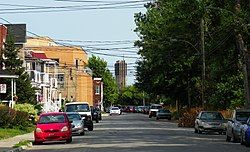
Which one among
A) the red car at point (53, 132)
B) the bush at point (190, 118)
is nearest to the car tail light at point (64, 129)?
the red car at point (53, 132)

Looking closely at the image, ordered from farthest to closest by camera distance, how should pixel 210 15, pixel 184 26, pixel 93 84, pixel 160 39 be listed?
pixel 93 84, pixel 160 39, pixel 184 26, pixel 210 15

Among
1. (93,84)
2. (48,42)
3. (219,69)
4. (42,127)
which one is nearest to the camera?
(42,127)

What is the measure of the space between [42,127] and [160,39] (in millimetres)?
33714

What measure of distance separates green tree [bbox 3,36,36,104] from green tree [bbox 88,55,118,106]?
10628 cm

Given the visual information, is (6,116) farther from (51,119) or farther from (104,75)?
(104,75)

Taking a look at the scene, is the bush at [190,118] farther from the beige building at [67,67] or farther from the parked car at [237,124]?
the beige building at [67,67]

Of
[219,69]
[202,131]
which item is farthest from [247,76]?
[219,69]

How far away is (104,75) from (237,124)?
459 feet

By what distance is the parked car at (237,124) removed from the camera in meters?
30.1

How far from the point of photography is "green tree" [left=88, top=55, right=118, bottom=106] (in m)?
167

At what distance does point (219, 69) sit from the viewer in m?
49.8

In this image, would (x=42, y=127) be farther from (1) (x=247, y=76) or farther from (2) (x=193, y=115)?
(2) (x=193, y=115)

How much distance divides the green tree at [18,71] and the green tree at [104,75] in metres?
106

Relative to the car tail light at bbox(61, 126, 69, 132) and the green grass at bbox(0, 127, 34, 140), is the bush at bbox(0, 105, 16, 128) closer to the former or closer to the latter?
the green grass at bbox(0, 127, 34, 140)
